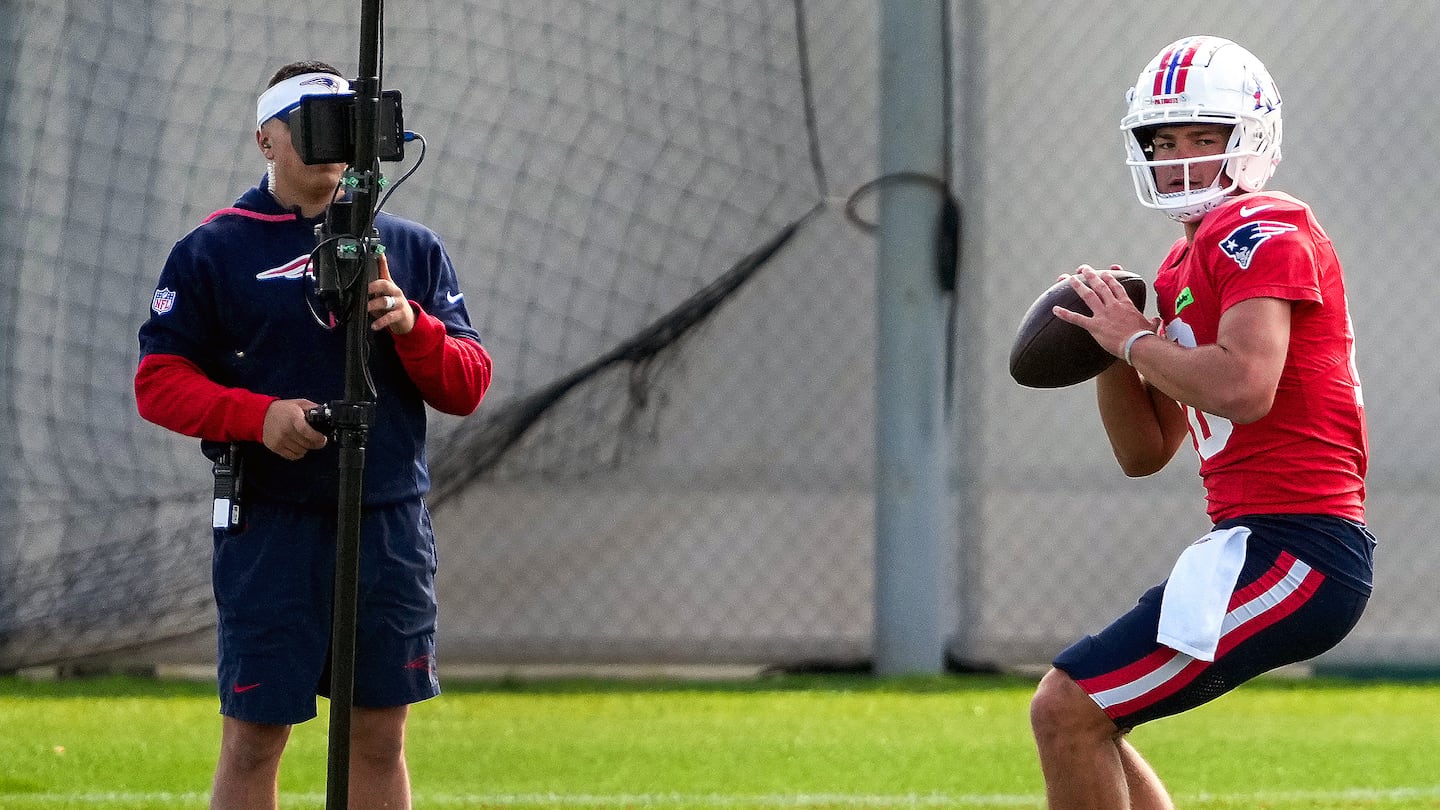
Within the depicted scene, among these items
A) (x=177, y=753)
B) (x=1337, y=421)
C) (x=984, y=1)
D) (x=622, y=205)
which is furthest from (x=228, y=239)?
(x=984, y=1)

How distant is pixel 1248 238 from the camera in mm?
2660

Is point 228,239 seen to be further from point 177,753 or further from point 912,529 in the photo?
point 912,529

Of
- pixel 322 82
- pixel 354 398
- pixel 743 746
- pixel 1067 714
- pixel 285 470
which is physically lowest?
pixel 743 746

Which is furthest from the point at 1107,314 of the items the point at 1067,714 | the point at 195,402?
the point at 195,402

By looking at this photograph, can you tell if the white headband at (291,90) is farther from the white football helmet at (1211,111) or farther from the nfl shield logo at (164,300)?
the white football helmet at (1211,111)

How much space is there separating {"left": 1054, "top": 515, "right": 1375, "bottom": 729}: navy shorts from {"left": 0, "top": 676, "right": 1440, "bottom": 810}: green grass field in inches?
65.4

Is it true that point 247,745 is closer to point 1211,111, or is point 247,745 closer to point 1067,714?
point 1067,714

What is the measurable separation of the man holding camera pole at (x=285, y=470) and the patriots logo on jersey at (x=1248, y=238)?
142 centimetres

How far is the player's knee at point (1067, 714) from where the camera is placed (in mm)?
2654

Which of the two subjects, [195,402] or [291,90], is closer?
[195,402]

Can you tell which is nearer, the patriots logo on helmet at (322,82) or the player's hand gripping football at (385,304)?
the player's hand gripping football at (385,304)

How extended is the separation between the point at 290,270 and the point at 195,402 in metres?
0.30

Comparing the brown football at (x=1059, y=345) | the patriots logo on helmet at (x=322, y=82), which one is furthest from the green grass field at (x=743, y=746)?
the patriots logo on helmet at (x=322, y=82)

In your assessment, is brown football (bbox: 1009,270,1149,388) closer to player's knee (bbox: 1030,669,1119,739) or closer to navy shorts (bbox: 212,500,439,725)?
player's knee (bbox: 1030,669,1119,739)
